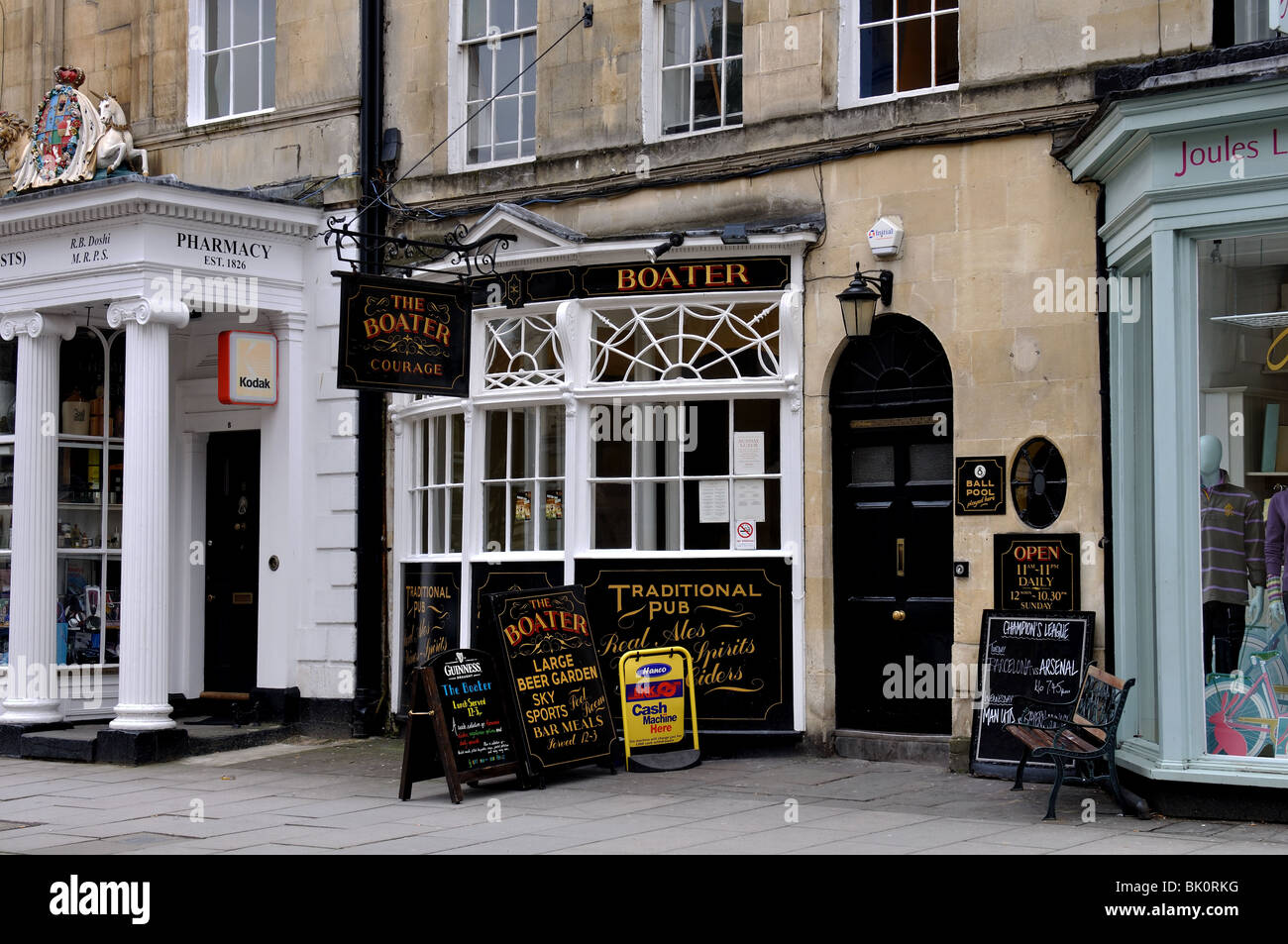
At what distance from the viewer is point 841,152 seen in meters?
11.4

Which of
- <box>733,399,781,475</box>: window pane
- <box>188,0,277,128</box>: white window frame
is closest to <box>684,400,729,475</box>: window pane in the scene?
<box>733,399,781,475</box>: window pane

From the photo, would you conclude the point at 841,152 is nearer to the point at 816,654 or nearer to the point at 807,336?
the point at 807,336

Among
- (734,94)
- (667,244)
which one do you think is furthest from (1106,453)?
(734,94)

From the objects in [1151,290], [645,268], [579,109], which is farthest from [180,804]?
[1151,290]

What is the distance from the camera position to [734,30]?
480 inches

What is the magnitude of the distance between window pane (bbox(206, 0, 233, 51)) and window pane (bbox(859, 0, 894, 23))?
663 cm

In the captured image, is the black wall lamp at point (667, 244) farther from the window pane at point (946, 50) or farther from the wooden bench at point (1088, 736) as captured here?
the wooden bench at point (1088, 736)

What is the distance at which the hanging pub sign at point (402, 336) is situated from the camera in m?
11.2

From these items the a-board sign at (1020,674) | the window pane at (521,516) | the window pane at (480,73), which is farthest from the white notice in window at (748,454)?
the window pane at (480,73)

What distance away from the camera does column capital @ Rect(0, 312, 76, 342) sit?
13.6 meters

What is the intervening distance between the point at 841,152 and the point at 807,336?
4.52 feet

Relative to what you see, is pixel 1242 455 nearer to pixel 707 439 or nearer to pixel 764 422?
pixel 764 422

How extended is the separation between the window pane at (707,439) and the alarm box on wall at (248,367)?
4.09m

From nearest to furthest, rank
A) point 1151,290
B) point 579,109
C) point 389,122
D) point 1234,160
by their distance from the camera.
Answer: point 1234,160 → point 1151,290 → point 579,109 → point 389,122
